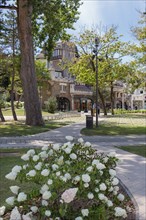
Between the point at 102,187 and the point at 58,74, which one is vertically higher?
the point at 58,74

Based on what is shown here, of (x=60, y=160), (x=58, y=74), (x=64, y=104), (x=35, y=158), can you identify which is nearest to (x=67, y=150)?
(x=60, y=160)

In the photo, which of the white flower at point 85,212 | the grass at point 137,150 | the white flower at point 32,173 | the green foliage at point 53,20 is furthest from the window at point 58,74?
the white flower at point 85,212

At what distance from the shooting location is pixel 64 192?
252 cm

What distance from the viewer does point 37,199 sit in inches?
119

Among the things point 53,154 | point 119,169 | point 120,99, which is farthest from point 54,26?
point 120,99

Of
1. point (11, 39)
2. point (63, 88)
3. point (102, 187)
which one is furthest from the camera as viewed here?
point (63, 88)

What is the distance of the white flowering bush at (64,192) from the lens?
2.61 m

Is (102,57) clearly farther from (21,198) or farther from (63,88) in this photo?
(21,198)

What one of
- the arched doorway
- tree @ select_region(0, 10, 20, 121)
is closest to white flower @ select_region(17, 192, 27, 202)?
tree @ select_region(0, 10, 20, 121)

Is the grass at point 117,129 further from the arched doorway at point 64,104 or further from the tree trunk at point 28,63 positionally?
the arched doorway at point 64,104

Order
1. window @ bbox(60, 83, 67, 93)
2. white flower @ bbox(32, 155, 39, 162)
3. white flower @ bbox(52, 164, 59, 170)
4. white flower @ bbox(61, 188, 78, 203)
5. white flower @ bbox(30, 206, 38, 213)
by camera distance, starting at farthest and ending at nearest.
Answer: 1. window @ bbox(60, 83, 67, 93)
2. white flower @ bbox(32, 155, 39, 162)
3. white flower @ bbox(52, 164, 59, 170)
4. white flower @ bbox(30, 206, 38, 213)
5. white flower @ bbox(61, 188, 78, 203)

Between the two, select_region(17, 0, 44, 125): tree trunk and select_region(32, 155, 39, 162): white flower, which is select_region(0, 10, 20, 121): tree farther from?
select_region(32, 155, 39, 162): white flower

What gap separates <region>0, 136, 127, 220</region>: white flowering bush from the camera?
8.55ft

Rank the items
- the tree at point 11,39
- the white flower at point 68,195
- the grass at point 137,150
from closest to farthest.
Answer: the white flower at point 68,195
the grass at point 137,150
the tree at point 11,39
